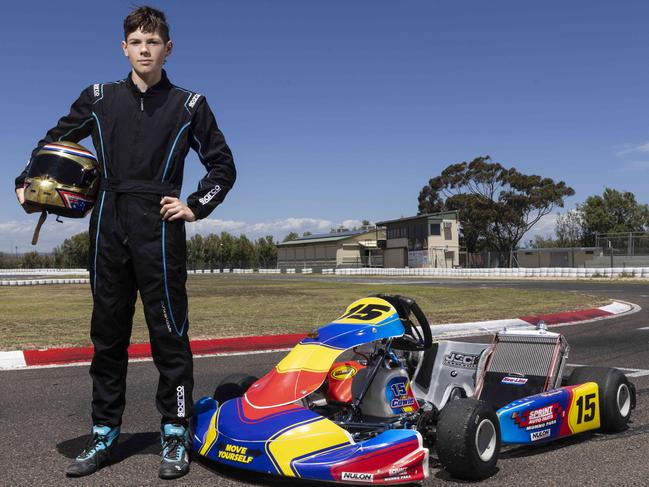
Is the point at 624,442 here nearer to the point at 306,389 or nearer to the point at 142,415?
the point at 306,389

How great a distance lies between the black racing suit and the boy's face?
0.11m

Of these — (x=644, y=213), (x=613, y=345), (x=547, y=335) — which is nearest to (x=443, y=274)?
(x=644, y=213)

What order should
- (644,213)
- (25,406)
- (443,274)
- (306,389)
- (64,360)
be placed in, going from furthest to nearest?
(644,213)
(443,274)
(64,360)
(25,406)
(306,389)

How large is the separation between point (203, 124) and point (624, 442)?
3.19 metres

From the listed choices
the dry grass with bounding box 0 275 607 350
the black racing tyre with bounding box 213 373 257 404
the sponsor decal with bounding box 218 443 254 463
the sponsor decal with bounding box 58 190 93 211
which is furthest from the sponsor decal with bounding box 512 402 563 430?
the dry grass with bounding box 0 275 607 350

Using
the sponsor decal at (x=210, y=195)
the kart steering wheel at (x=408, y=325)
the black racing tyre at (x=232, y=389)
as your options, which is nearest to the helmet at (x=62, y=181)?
the sponsor decal at (x=210, y=195)

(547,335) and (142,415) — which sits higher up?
(547,335)

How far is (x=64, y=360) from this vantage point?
7.23 m

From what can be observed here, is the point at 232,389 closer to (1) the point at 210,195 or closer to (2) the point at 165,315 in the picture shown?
(2) the point at 165,315

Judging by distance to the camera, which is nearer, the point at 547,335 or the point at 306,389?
the point at 306,389

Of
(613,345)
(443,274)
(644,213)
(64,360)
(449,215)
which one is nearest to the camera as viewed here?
(64,360)

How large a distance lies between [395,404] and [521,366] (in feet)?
4.43

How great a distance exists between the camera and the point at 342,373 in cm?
401

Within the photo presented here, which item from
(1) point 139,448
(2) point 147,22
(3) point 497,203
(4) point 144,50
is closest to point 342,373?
(1) point 139,448
